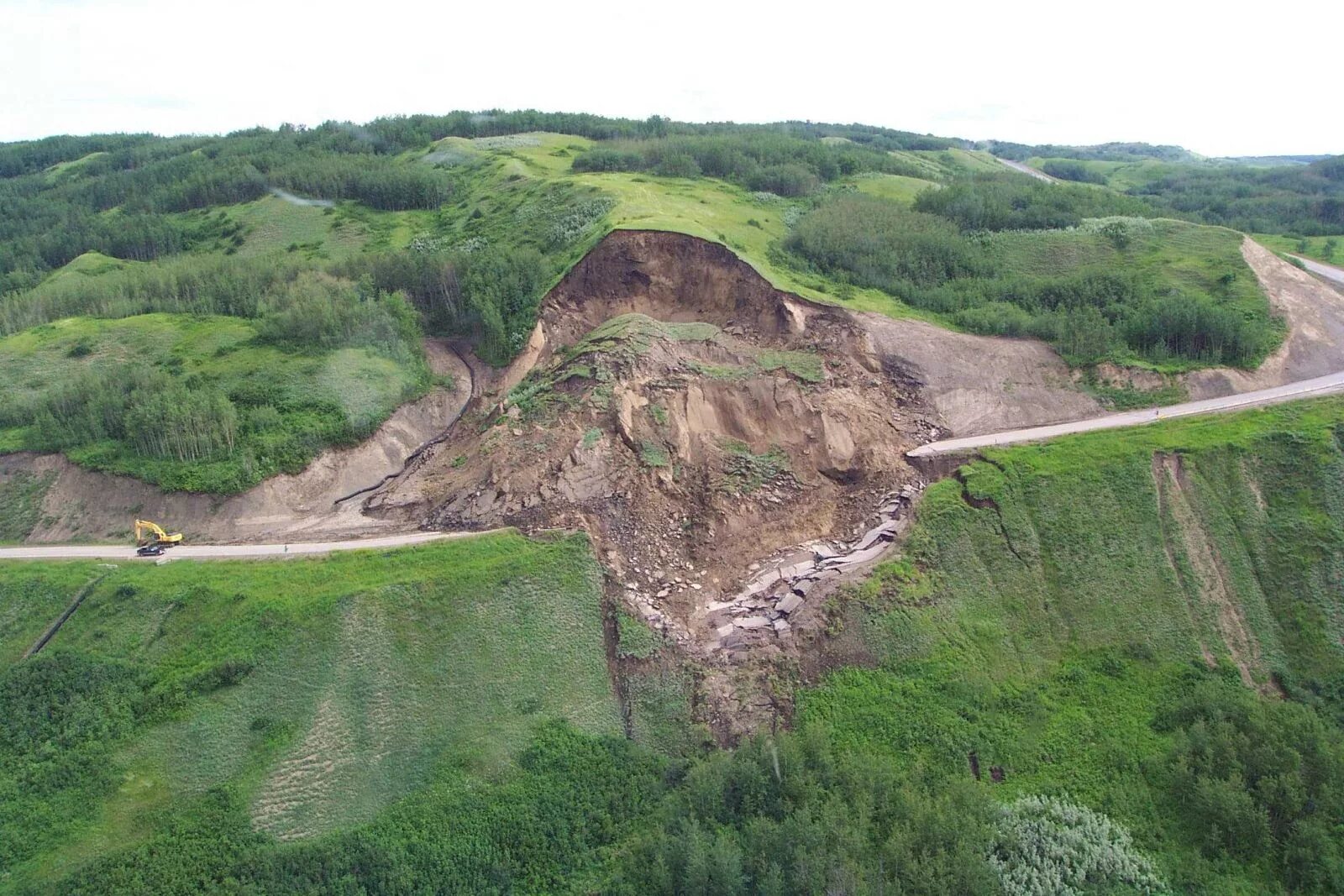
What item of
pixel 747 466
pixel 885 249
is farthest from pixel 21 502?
pixel 885 249

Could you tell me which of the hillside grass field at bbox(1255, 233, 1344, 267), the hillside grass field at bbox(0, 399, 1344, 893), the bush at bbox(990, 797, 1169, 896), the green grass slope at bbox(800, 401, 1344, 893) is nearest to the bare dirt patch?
the green grass slope at bbox(800, 401, 1344, 893)

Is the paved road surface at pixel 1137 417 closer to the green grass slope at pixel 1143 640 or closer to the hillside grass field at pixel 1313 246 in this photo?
the green grass slope at pixel 1143 640

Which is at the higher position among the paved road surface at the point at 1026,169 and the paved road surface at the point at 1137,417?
the paved road surface at the point at 1026,169

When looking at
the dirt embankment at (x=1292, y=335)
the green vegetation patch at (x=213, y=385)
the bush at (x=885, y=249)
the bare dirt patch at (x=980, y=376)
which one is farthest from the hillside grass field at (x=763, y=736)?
the bush at (x=885, y=249)

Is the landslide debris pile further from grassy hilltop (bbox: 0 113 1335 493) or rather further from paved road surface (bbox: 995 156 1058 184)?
paved road surface (bbox: 995 156 1058 184)

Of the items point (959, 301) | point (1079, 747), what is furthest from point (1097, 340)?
point (1079, 747)

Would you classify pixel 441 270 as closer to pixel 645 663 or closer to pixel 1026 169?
pixel 645 663
